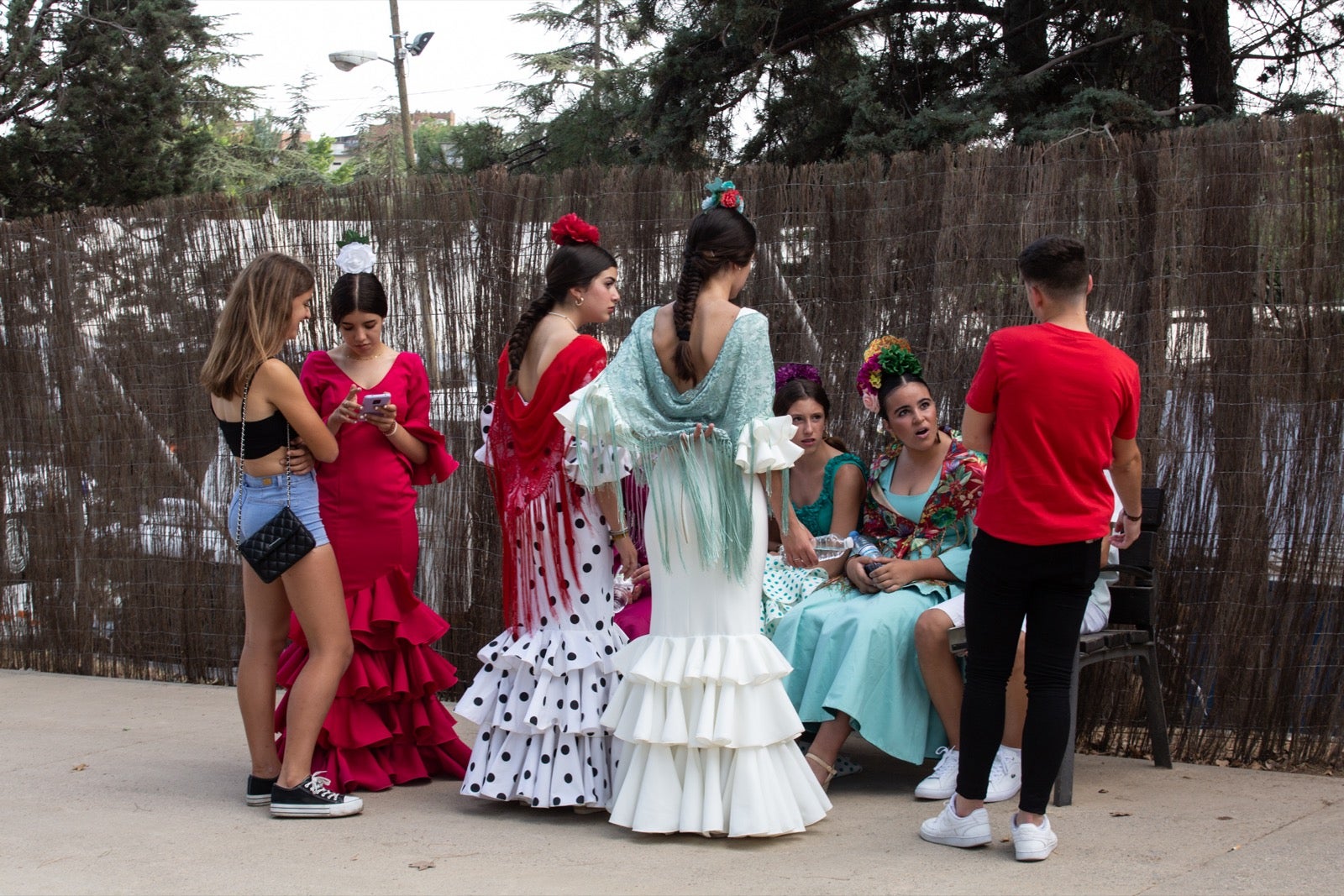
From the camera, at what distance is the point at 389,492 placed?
472 cm

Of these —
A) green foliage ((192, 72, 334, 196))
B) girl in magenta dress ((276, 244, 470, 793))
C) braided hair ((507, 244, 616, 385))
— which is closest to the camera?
braided hair ((507, 244, 616, 385))

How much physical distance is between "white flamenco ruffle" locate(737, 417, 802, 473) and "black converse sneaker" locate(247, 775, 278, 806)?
2043 millimetres

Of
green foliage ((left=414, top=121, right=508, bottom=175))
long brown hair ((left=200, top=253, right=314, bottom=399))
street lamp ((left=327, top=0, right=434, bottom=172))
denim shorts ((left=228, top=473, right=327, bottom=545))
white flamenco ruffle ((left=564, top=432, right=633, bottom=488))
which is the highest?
street lamp ((left=327, top=0, right=434, bottom=172))

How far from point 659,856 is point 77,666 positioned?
4.71m

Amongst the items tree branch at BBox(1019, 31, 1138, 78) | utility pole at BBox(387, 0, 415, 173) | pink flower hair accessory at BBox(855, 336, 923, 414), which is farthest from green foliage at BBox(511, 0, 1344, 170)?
utility pole at BBox(387, 0, 415, 173)

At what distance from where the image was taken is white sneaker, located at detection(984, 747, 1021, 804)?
4.32 metres

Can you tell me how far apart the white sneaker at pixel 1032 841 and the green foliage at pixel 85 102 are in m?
12.0

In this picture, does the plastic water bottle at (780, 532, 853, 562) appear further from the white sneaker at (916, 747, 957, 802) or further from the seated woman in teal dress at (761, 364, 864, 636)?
the white sneaker at (916, 747, 957, 802)

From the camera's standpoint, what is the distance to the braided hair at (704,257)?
157 inches

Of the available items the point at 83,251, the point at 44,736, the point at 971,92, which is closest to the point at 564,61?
the point at 971,92

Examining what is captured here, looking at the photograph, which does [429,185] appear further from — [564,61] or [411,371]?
[564,61]

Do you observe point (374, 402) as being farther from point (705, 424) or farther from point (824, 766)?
point (824, 766)

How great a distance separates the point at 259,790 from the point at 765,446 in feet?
7.17

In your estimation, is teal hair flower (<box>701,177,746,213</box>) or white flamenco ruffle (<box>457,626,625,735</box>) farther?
white flamenco ruffle (<box>457,626,625,735</box>)
